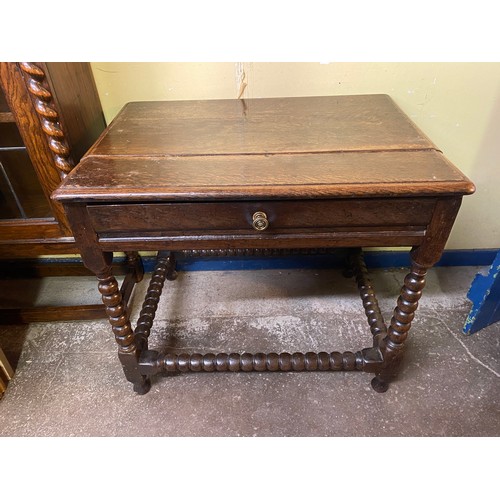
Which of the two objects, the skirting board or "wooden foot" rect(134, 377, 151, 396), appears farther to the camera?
the skirting board

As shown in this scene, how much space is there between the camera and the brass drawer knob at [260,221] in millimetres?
721

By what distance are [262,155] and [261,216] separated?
6.0 inches

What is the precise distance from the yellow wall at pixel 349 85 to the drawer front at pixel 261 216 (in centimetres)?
57

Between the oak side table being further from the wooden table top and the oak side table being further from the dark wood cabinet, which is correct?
the dark wood cabinet

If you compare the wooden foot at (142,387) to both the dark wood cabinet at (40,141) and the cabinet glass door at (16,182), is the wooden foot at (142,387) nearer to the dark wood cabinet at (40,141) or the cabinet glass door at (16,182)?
the dark wood cabinet at (40,141)

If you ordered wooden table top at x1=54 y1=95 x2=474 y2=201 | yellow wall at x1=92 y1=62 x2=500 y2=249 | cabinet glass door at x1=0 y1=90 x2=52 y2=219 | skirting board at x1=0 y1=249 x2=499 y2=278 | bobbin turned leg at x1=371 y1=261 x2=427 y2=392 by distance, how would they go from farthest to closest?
skirting board at x1=0 y1=249 x2=499 y2=278 → yellow wall at x1=92 y1=62 x2=500 y2=249 → cabinet glass door at x1=0 y1=90 x2=52 y2=219 → bobbin turned leg at x1=371 y1=261 x2=427 y2=392 → wooden table top at x1=54 y1=95 x2=474 y2=201

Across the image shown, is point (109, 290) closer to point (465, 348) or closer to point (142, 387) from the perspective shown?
point (142, 387)

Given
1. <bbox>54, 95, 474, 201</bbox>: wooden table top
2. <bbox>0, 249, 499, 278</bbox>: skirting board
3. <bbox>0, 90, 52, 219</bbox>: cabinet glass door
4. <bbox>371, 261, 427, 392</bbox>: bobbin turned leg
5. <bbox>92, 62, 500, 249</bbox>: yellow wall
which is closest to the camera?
<bbox>54, 95, 474, 201</bbox>: wooden table top

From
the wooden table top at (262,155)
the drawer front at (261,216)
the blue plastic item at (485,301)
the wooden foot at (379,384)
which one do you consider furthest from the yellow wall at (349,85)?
the wooden foot at (379,384)

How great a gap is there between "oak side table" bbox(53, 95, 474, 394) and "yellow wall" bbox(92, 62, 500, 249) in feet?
0.73

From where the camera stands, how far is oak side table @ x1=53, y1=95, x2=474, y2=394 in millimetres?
691

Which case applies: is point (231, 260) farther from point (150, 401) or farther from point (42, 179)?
point (42, 179)

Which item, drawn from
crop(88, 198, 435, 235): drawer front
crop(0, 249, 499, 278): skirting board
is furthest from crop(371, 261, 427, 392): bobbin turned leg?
crop(0, 249, 499, 278): skirting board

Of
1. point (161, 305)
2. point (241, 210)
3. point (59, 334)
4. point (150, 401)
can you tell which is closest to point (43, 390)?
point (59, 334)
